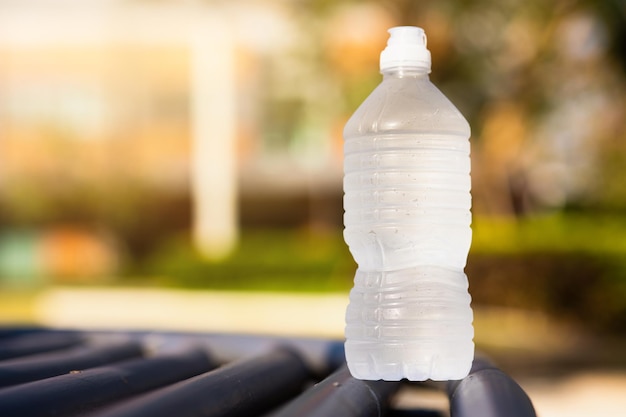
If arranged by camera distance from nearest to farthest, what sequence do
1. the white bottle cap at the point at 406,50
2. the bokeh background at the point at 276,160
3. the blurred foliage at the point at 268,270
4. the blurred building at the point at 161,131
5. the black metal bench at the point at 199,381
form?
the black metal bench at the point at 199,381 → the white bottle cap at the point at 406,50 → the bokeh background at the point at 276,160 → the blurred foliage at the point at 268,270 → the blurred building at the point at 161,131

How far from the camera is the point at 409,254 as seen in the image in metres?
2.46

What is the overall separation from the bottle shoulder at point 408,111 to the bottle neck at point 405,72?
74 millimetres

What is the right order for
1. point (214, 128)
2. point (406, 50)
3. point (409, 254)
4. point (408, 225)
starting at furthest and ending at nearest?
1. point (214, 128)
2. point (409, 254)
3. point (408, 225)
4. point (406, 50)

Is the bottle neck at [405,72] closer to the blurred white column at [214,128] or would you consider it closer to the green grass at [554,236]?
the green grass at [554,236]

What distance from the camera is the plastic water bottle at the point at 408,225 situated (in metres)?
2.29

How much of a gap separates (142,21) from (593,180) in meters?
13.7

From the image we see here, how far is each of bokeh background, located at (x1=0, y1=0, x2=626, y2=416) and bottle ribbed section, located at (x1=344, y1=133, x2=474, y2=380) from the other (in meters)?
6.28

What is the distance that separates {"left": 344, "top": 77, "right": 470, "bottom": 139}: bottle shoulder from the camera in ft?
7.98

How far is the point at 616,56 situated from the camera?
1608 cm

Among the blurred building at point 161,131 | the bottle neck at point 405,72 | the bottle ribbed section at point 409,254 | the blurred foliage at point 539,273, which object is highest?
the blurred building at point 161,131

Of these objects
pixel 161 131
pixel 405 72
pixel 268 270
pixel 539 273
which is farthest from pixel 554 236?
pixel 161 131

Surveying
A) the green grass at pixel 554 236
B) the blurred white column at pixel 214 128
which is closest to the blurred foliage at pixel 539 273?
the green grass at pixel 554 236

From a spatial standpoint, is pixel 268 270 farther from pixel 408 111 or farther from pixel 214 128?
pixel 408 111

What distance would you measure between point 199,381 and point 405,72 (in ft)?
3.10
